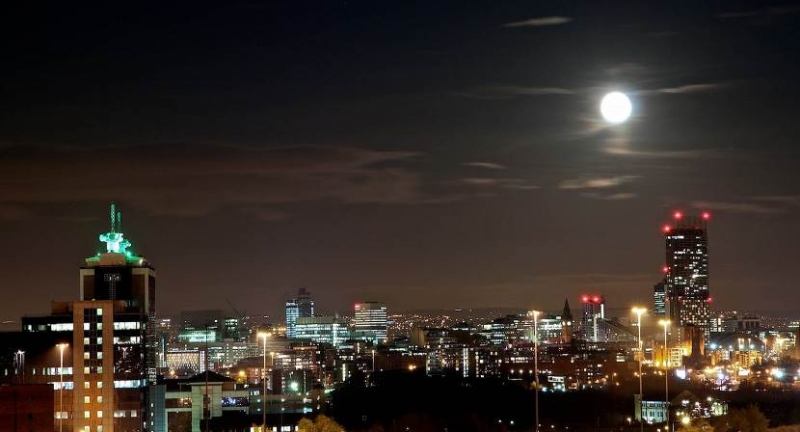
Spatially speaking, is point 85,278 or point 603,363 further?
point 603,363

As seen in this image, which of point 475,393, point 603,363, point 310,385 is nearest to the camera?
point 475,393

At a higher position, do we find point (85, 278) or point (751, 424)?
point (85, 278)

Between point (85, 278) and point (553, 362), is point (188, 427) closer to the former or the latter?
point (85, 278)

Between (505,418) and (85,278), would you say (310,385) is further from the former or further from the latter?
(85,278)

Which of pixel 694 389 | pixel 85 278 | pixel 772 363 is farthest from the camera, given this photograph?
pixel 772 363

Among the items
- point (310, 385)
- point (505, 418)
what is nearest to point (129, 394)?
point (505, 418)

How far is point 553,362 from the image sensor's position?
17525 cm

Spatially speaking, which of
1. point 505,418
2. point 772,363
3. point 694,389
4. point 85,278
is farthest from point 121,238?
point 772,363

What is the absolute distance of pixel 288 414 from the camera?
9100cm

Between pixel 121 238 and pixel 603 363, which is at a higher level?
pixel 121 238

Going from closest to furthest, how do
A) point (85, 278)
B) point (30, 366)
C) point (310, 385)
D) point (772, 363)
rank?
point (30, 366), point (85, 278), point (310, 385), point (772, 363)

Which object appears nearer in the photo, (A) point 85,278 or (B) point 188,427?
(A) point 85,278

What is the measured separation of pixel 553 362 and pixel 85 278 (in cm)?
9792

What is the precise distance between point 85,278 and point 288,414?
16.5 metres
